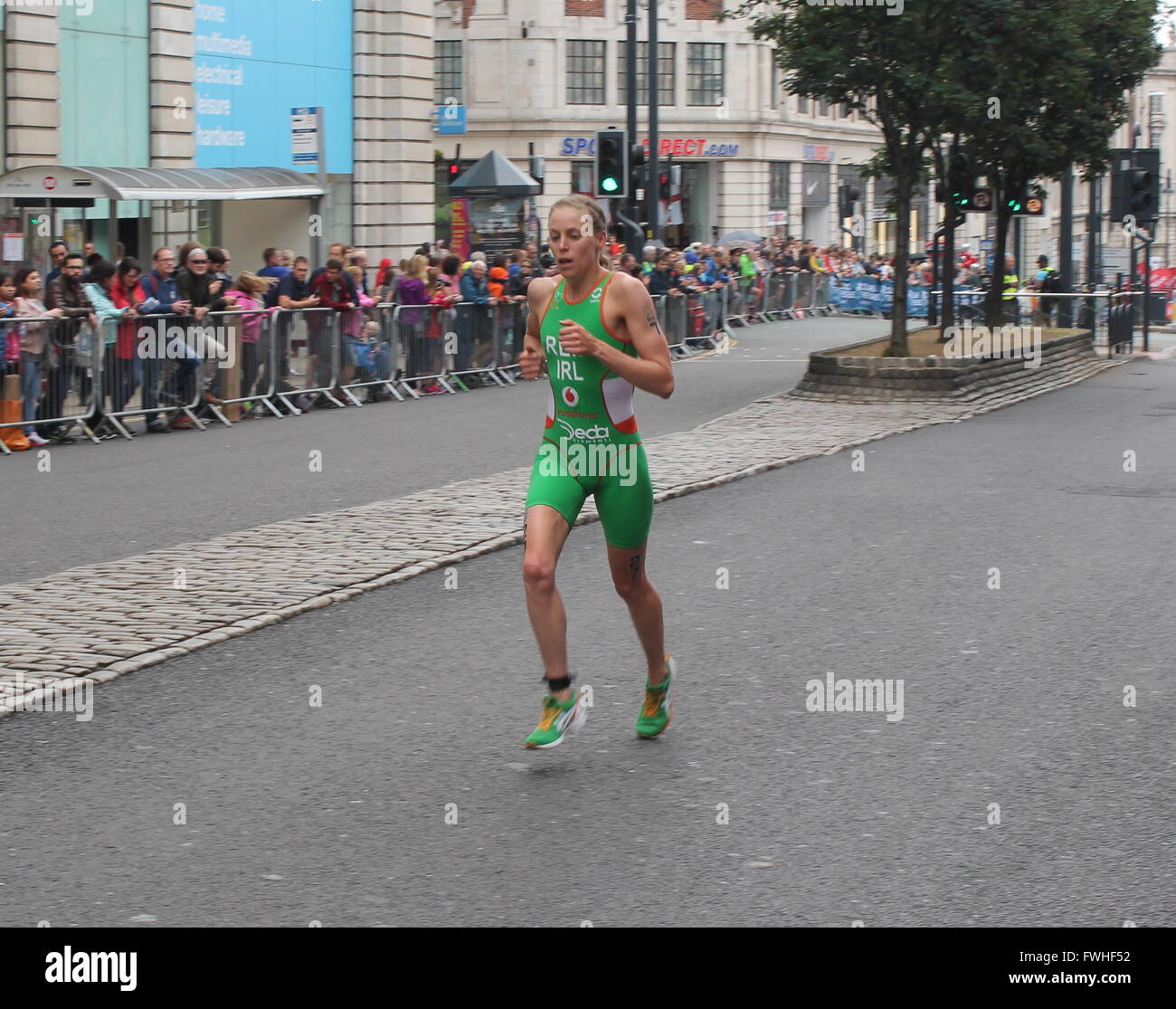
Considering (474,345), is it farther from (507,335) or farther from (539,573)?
(539,573)

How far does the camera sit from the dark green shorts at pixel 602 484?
6.29 metres

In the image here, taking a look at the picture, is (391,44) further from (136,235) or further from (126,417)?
(126,417)

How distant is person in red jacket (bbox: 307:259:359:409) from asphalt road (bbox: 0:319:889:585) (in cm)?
47

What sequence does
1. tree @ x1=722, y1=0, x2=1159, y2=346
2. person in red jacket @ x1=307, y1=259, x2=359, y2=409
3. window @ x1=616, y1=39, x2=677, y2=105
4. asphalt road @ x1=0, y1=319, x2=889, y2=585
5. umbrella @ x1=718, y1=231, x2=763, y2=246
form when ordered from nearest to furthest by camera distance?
asphalt road @ x1=0, y1=319, x2=889, y2=585, person in red jacket @ x1=307, y1=259, x2=359, y2=409, tree @ x1=722, y1=0, x2=1159, y2=346, umbrella @ x1=718, y1=231, x2=763, y2=246, window @ x1=616, y1=39, x2=677, y2=105

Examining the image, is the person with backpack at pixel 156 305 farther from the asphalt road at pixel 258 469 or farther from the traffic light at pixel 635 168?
the traffic light at pixel 635 168

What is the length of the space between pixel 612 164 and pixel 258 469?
13195 millimetres

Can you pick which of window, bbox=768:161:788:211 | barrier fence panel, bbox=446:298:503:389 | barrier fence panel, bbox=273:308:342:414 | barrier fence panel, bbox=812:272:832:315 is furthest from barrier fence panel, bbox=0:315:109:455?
Answer: window, bbox=768:161:788:211

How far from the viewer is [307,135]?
21.3 metres

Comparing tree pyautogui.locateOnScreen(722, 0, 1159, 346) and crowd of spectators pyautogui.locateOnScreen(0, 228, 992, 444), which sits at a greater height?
tree pyautogui.locateOnScreen(722, 0, 1159, 346)

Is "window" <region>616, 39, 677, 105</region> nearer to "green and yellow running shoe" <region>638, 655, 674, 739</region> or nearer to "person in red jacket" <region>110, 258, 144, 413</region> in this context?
"person in red jacket" <region>110, 258, 144, 413</region>

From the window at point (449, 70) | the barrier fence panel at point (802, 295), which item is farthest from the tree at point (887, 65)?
the window at point (449, 70)

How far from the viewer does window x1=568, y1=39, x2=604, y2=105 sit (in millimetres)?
60625
